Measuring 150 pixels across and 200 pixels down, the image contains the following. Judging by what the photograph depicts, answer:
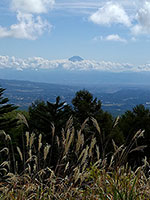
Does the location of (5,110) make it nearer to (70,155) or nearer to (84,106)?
(70,155)

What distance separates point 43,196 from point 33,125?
1131 cm

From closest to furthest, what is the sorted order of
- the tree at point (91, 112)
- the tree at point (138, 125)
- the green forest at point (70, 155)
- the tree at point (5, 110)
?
the green forest at point (70, 155), the tree at point (5, 110), the tree at point (91, 112), the tree at point (138, 125)

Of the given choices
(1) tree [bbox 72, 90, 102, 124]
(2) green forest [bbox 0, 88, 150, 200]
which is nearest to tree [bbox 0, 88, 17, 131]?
(2) green forest [bbox 0, 88, 150, 200]

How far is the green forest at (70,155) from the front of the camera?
3.63m

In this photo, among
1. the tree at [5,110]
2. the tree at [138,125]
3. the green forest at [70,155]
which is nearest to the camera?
the green forest at [70,155]

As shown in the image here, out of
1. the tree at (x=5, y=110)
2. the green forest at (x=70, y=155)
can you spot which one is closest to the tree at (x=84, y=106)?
the green forest at (x=70, y=155)

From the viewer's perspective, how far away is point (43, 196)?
11.8 ft

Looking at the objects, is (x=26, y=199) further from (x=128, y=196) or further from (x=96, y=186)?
(x=128, y=196)

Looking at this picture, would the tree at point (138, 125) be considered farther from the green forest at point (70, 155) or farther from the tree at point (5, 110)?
the tree at point (5, 110)

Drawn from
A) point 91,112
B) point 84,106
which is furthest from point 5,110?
point 91,112

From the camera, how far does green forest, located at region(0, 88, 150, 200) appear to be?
11.9 feet

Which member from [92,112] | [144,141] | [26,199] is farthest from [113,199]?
[144,141]

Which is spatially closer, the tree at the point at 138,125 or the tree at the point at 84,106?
the tree at the point at 84,106

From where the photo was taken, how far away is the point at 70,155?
5.49 meters
